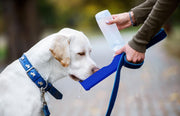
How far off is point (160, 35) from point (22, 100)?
1446 mm

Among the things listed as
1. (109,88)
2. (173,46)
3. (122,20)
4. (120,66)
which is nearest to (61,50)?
(120,66)

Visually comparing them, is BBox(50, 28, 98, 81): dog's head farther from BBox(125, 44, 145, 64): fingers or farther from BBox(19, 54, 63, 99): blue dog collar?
BBox(125, 44, 145, 64): fingers

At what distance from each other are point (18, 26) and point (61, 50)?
336 inches

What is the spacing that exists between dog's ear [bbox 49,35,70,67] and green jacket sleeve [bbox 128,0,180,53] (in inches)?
25.0

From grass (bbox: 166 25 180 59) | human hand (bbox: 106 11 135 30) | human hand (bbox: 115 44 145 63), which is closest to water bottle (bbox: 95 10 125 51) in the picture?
human hand (bbox: 106 11 135 30)

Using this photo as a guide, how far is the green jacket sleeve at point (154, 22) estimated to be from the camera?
7.86 ft

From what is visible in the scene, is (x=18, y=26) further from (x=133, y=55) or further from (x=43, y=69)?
(x=133, y=55)

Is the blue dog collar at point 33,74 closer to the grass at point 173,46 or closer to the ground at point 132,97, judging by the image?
the ground at point 132,97

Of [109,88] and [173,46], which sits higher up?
[109,88]

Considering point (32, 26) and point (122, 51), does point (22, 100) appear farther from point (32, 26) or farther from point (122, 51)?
point (32, 26)

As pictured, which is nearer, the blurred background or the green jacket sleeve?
the green jacket sleeve

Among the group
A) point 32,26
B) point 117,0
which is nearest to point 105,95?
point 32,26

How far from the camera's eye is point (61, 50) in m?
2.74

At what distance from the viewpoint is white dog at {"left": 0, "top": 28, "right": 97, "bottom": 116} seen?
8.54ft
